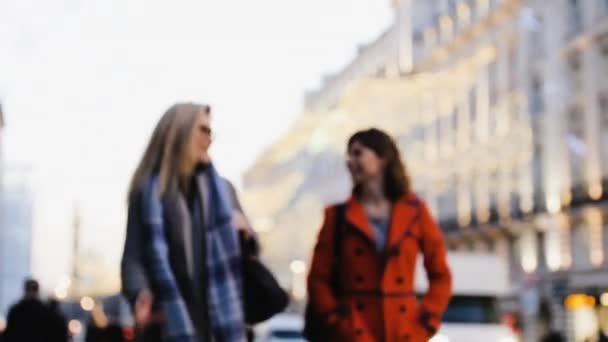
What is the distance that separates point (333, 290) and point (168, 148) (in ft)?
4.51

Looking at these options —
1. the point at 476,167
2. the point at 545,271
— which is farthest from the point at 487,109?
the point at 545,271

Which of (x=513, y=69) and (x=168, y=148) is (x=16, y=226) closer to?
(x=513, y=69)

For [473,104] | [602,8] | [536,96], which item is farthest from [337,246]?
Result: [473,104]

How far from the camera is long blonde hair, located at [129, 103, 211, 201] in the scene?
5277 mm

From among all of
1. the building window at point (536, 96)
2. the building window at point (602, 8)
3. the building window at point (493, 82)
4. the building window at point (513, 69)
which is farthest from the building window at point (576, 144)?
the building window at point (493, 82)

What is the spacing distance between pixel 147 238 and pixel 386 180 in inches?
63.5

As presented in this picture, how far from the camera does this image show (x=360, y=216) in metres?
6.28

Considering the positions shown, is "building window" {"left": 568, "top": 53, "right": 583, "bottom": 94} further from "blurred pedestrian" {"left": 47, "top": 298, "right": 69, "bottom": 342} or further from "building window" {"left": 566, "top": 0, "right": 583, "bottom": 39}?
"blurred pedestrian" {"left": 47, "top": 298, "right": 69, "bottom": 342}

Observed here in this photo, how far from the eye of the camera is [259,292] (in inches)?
206

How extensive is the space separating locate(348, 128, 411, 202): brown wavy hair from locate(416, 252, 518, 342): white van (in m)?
14.6

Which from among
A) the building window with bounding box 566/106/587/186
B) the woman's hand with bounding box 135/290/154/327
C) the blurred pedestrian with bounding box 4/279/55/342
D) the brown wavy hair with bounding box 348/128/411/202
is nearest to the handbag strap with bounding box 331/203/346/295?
the brown wavy hair with bounding box 348/128/411/202

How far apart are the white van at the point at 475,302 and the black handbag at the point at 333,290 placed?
14.6 m

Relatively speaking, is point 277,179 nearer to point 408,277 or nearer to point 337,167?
point 337,167

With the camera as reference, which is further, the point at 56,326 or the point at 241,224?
the point at 56,326
